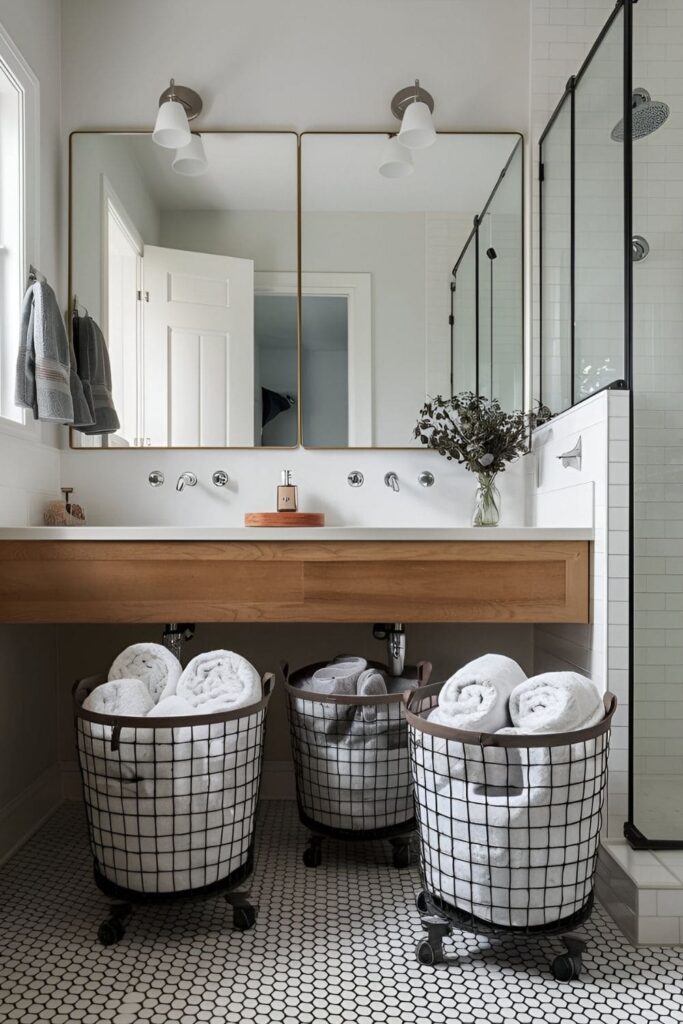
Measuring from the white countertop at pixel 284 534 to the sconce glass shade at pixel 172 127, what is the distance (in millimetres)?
1282

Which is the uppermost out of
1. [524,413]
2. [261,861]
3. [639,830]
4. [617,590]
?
[524,413]

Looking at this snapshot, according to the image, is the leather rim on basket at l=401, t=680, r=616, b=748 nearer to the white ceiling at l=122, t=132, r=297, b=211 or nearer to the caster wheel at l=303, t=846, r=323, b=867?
the caster wheel at l=303, t=846, r=323, b=867

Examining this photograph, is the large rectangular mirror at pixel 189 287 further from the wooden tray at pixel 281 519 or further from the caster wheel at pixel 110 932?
the caster wheel at pixel 110 932

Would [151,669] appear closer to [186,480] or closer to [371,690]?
[371,690]

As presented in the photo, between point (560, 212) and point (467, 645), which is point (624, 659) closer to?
point (467, 645)

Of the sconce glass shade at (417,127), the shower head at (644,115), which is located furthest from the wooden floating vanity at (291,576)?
the sconce glass shade at (417,127)

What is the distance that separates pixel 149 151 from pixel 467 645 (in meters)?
1.89

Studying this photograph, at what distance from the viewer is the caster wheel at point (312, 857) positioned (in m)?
1.85

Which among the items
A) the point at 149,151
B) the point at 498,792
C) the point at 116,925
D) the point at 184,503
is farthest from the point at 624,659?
the point at 149,151

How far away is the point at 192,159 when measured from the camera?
2.34 meters

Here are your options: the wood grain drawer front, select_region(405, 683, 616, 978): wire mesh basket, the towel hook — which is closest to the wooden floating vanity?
the wood grain drawer front

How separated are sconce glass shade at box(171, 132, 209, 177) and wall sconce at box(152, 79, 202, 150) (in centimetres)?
3

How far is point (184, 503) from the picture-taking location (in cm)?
239

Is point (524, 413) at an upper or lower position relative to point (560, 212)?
lower
